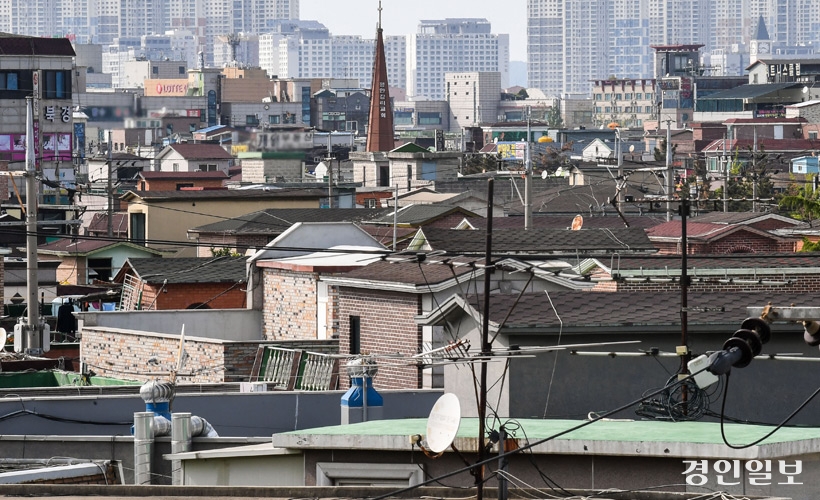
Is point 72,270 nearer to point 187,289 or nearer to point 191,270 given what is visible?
point 191,270

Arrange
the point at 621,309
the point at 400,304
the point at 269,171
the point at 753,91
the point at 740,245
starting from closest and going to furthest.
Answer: the point at 621,309, the point at 400,304, the point at 740,245, the point at 269,171, the point at 753,91

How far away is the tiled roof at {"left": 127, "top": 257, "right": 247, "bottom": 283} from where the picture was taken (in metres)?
34.6

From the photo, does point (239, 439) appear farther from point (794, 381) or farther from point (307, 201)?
point (307, 201)

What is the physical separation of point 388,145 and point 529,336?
86417mm

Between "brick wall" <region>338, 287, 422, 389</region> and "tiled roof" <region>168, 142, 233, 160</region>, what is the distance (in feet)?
233

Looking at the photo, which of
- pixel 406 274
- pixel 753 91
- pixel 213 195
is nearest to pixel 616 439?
pixel 406 274

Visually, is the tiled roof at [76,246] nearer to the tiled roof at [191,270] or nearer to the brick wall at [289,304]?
the tiled roof at [191,270]

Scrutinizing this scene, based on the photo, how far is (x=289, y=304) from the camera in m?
29.6

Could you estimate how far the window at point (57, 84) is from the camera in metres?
82.9

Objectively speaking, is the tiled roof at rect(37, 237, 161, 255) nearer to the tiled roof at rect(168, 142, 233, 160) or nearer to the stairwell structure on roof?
the tiled roof at rect(168, 142, 233, 160)

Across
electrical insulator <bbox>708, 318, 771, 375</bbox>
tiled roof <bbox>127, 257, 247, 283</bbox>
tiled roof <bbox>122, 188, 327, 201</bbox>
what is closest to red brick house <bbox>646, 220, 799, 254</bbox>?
tiled roof <bbox>127, 257, 247, 283</bbox>

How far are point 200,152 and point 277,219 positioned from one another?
5367 cm

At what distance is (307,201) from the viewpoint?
54.6 metres

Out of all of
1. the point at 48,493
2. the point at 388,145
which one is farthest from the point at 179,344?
the point at 388,145
